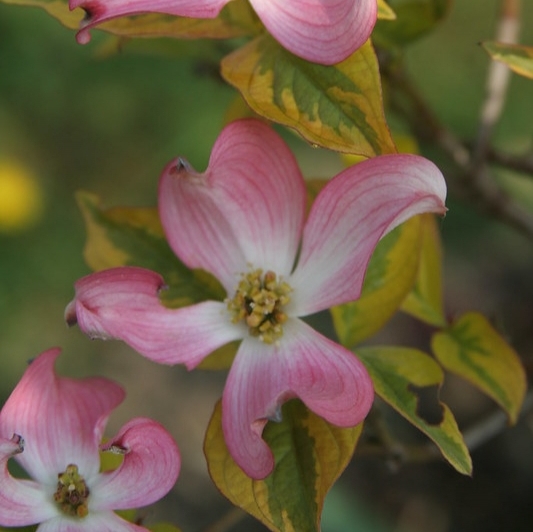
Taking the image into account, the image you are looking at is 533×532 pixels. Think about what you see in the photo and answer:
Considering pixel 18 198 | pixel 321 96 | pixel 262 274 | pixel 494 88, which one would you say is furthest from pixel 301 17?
pixel 18 198

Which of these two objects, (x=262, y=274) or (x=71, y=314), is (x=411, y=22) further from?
(x=71, y=314)

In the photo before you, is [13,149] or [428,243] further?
[13,149]

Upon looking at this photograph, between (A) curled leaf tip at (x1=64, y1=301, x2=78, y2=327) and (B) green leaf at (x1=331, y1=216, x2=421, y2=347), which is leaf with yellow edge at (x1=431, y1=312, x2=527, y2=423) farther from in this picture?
(A) curled leaf tip at (x1=64, y1=301, x2=78, y2=327)

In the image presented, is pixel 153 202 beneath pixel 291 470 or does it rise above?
beneath

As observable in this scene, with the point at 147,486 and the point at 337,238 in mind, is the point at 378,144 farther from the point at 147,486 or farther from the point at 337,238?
the point at 147,486

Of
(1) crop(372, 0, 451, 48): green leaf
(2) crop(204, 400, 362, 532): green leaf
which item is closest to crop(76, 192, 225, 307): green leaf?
(2) crop(204, 400, 362, 532): green leaf

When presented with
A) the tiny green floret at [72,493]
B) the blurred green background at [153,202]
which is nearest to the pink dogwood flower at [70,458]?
the tiny green floret at [72,493]

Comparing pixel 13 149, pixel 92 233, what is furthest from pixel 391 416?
pixel 92 233
